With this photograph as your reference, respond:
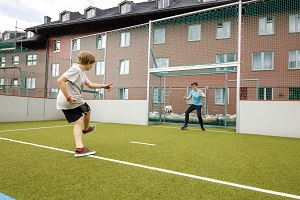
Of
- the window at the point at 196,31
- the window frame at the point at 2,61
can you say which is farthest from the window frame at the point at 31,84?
the window at the point at 196,31

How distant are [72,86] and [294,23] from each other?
1534 centimetres

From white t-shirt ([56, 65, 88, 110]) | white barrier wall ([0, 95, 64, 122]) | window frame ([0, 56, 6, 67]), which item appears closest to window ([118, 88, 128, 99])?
white barrier wall ([0, 95, 64, 122])

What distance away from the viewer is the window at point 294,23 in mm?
13016

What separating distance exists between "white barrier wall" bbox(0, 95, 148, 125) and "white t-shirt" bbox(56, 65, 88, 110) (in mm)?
6232

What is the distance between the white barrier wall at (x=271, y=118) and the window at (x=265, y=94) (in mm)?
4246

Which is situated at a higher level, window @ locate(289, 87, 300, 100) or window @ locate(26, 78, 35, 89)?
window @ locate(26, 78, 35, 89)

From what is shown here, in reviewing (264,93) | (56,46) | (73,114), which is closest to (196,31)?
(264,93)

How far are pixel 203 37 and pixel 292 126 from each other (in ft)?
37.0

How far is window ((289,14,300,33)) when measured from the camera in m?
13.0

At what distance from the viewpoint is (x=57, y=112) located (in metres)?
12.1

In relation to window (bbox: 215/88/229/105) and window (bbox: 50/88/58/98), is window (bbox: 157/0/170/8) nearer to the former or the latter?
window (bbox: 215/88/229/105)

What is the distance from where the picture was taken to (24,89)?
13250mm

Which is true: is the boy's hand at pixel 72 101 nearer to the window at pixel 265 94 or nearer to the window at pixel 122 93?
the window at pixel 122 93

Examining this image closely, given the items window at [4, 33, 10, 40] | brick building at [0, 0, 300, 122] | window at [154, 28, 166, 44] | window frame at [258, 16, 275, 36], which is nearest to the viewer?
brick building at [0, 0, 300, 122]
